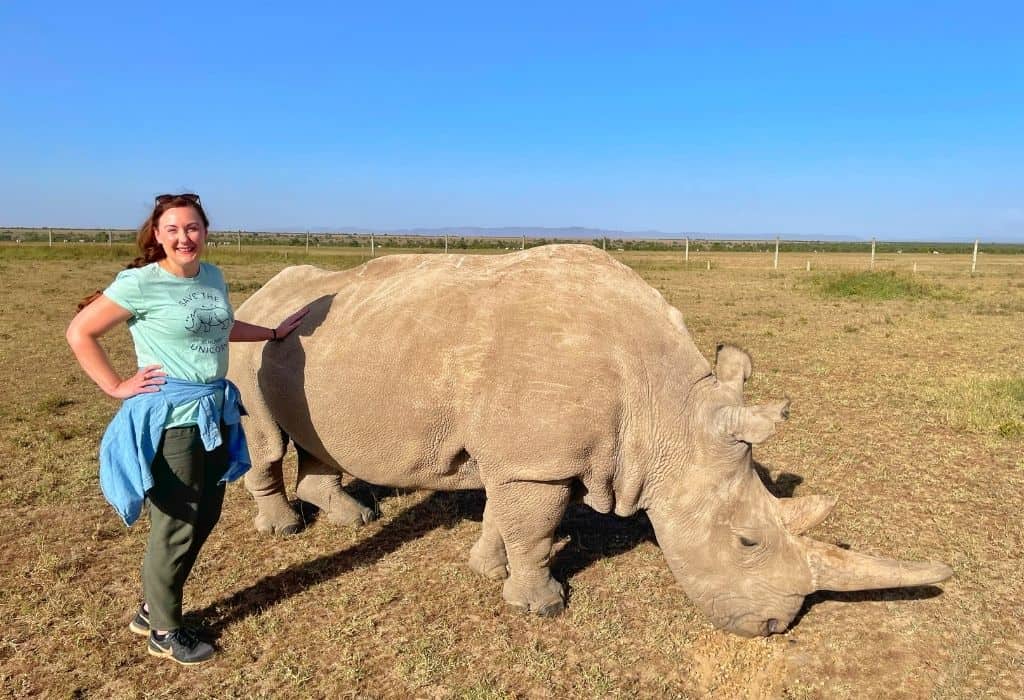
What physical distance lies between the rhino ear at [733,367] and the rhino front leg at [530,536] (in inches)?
45.6

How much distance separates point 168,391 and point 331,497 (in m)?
2.56

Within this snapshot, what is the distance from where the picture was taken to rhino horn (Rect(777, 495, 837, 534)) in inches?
146

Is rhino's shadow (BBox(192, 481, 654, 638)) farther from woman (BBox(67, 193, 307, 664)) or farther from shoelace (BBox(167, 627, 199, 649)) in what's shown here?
woman (BBox(67, 193, 307, 664))

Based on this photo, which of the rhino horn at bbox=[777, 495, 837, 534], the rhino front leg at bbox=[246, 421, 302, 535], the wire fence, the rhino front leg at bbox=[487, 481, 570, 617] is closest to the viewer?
the rhino horn at bbox=[777, 495, 837, 534]

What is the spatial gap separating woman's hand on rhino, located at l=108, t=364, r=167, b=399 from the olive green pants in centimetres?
24

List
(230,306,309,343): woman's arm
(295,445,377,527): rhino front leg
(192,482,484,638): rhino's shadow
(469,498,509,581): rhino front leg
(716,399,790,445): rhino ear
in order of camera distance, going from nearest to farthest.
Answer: (716,399,790,445): rhino ear, (230,306,309,343): woman's arm, (192,482,484,638): rhino's shadow, (469,498,509,581): rhino front leg, (295,445,377,527): rhino front leg

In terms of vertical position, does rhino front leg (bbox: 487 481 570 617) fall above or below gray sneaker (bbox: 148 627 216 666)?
above

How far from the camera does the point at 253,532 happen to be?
5.57 meters

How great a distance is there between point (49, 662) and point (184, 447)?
161 centimetres

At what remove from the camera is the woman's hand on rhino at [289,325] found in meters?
4.43

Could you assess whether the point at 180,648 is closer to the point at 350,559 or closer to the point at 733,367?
the point at 350,559

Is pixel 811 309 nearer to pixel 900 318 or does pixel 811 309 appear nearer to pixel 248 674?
pixel 900 318

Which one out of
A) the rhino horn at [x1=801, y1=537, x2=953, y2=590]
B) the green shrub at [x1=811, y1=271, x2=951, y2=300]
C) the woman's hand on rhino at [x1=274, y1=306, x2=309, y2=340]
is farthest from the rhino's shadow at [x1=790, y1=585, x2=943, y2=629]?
the green shrub at [x1=811, y1=271, x2=951, y2=300]

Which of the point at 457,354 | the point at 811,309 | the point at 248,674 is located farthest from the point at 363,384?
the point at 811,309
